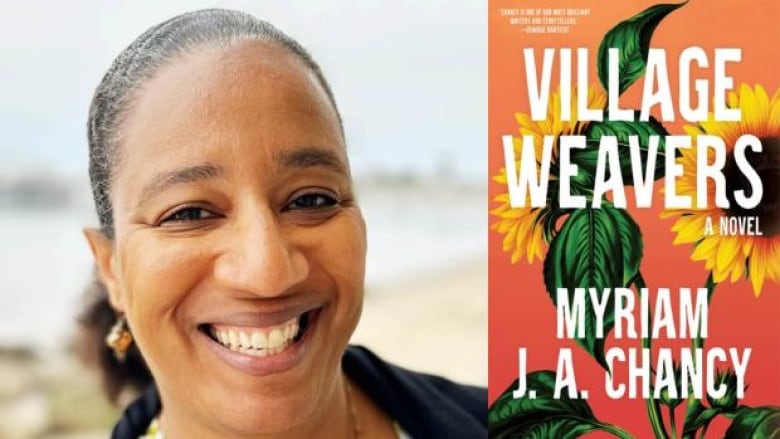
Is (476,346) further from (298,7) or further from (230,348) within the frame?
(298,7)

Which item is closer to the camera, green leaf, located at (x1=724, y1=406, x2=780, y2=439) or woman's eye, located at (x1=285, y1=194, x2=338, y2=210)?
woman's eye, located at (x1=285, y1=194, x2=338, y2=210)

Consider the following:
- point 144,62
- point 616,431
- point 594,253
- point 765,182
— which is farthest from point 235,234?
point 765,182

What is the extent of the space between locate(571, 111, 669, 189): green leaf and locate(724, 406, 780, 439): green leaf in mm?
359

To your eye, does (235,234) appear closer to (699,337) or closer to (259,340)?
(259,340)

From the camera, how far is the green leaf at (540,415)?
1.28m

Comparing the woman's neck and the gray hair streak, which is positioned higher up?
the gray hair streak

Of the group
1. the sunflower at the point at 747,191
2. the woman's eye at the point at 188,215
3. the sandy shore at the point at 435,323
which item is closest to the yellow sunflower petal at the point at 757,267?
the sunflower at the point at 747,191

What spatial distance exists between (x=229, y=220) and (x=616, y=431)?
0.63 metres

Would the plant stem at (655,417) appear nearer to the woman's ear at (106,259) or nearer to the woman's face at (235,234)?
the woman's face at (235,234)

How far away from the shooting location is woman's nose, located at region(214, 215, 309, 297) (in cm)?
104

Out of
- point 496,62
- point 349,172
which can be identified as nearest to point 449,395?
point 349,172

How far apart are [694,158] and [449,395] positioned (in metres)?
0.48

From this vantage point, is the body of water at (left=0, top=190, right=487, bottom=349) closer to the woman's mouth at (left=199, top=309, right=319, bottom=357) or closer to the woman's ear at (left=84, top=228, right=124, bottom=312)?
the woman's ear at (left=84, top=228, right=124, bottom=312)

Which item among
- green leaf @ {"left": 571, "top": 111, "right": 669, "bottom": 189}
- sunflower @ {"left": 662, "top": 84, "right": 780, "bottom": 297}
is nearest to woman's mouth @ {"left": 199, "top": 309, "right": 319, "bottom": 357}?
green leaf @ {"left": 571, "top": 111, "right": 669, "bottom": 189}
